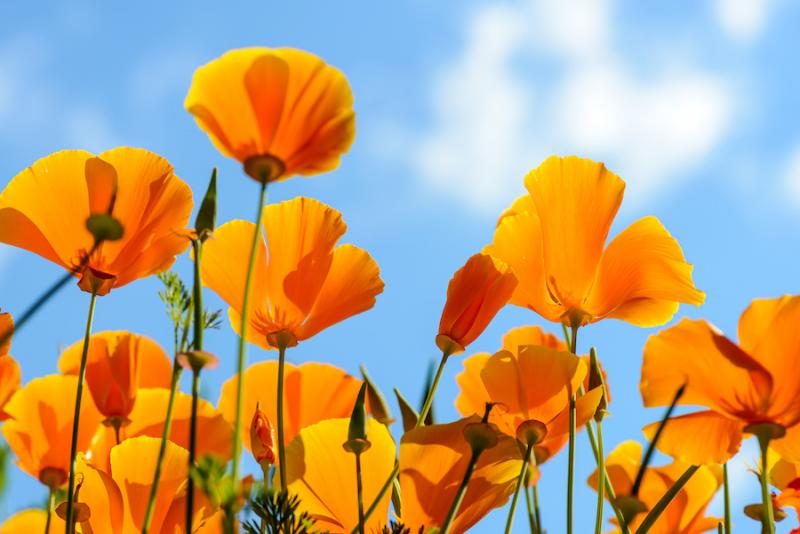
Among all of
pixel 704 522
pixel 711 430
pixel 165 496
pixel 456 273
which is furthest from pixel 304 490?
pixel 704 522

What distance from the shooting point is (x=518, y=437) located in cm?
108

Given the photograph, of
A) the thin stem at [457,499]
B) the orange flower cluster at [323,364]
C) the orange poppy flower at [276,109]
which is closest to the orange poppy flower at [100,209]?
the orange flower cluster at [323,364]

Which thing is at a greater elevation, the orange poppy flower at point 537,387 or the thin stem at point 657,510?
the orange poppy flower at point 537,387

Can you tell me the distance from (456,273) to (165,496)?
0.39 m

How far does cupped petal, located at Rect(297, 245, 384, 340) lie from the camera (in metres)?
1.22

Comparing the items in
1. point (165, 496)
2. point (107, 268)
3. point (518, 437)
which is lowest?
point (165, 496)

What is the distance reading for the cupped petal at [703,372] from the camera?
0.94 metres

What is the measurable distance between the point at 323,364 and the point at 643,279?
434 mm

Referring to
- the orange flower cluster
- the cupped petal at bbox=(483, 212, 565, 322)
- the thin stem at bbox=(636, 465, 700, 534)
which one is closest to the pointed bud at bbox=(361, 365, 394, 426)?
the orange flower cluster

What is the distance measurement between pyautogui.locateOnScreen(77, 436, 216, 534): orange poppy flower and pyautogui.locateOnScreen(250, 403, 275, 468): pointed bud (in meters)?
0.11

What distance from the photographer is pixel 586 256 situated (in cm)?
129

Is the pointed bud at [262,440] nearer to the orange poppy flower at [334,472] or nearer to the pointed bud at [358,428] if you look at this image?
the orange poppy flower at [334,472]

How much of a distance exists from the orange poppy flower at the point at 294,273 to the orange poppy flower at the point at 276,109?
0.26 m

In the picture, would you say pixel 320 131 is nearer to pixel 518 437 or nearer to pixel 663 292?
pixel 518 437
